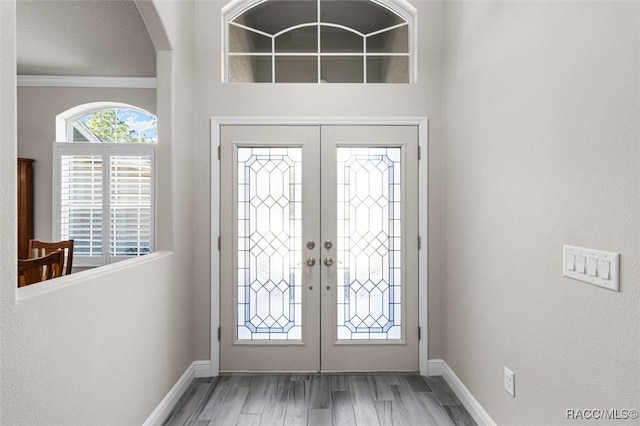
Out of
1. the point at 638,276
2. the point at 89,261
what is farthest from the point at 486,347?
the point at 89,261

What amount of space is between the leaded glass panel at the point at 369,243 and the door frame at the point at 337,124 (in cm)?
18

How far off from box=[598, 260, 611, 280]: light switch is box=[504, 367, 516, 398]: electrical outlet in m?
0.88

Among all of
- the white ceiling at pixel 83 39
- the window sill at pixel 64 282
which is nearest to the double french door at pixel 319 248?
the window sill at pixel 64 282

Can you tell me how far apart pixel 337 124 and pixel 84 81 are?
3.45 metres

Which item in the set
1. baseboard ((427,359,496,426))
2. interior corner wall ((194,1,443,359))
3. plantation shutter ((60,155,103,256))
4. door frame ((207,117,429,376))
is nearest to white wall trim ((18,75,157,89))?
plantation shutter ((60,155,103,256))

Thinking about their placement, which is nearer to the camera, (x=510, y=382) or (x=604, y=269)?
(x=604, y=269)

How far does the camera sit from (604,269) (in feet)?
4.56

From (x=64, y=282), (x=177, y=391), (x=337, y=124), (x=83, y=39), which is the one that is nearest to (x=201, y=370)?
(x=177, y=391)

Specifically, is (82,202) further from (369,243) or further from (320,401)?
(320,401)

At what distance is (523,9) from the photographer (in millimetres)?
1965

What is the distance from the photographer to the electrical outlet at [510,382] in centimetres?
204

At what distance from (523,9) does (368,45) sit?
1.51 meters

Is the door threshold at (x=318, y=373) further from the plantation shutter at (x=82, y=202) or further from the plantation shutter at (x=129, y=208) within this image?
the plantation shutter at (x=82, y=202)

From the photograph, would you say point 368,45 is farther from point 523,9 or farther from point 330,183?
point 523,9
